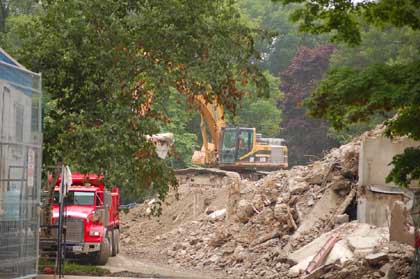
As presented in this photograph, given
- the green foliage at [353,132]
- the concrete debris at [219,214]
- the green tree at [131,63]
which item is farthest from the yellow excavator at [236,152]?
the green tree at [131,63]

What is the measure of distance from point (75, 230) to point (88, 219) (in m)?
0.54

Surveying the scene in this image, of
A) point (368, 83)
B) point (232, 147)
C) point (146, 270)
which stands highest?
point (232, 147)

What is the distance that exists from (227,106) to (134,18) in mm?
3264

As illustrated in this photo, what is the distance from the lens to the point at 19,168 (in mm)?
18438

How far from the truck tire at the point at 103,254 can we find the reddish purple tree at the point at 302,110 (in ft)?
164

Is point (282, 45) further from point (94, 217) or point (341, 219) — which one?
point (94, 217)

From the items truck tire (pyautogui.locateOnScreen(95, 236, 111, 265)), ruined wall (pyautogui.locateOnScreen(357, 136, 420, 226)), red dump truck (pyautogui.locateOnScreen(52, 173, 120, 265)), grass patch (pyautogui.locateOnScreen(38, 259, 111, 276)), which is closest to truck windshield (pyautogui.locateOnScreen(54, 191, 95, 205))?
red dump truck (pyautogui.locateOnScreen(52, 173, 120, 265))

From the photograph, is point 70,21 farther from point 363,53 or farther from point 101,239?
point 363,53

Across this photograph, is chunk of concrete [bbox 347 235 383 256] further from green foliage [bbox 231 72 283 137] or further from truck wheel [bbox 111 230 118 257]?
green foliage [bbox 231 72 283 137]

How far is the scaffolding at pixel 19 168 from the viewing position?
17500mm

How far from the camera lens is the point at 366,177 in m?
31.8

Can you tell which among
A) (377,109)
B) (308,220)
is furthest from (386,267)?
(308,220)

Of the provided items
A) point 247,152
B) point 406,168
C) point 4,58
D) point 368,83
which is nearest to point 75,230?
point 4,58

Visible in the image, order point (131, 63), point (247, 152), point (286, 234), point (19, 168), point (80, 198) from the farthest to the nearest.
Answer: point (247, 152)
point (286, 234)
point (80, 198)
point (131, 63)
point (19, 168)
